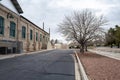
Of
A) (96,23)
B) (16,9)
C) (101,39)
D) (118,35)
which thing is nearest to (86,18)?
(96,23)

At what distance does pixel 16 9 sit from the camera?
147ft

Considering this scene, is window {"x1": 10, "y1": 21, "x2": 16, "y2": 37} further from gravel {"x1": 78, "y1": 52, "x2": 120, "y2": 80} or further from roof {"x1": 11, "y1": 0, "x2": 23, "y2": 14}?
gravel {"x1": 78, "y1": 52, "x2": 120, "y2": 80}

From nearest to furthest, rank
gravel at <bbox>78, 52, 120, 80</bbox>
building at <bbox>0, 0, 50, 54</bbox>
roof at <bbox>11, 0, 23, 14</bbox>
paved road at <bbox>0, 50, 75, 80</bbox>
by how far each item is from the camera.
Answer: gravel at <bbox>78, 52, 120, 80</bbox> < paved road at <bbox>0, 50, 75, 80</bbox> < building at <bbox>0, 0, 50, 54</bbox> < roof at <bbox>11, 0, 23, 14</bbox>

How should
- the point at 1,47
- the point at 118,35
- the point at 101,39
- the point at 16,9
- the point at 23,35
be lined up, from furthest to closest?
the point at 118,35
the point at 23,35
the point at 16,9
the point at 101,39
the point at 1,47

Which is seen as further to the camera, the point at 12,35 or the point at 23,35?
the point at 23,35

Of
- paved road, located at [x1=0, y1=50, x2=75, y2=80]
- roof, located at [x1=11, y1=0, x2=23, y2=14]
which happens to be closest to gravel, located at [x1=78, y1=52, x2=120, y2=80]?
paved road, located at [x1=0, y1=50, x2=75, y2=80]

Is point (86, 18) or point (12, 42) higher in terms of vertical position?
point (86, 18)

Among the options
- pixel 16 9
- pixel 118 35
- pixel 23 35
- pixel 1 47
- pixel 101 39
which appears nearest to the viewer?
pixel 1 47

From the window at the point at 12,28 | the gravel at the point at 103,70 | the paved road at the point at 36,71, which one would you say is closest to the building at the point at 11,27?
the window at the point at 12,28

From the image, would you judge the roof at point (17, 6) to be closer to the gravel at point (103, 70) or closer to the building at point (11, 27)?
the building at point (11, 27)

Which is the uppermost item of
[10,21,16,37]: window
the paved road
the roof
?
the roof

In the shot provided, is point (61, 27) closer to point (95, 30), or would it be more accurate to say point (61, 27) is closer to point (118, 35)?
point (95, 30)

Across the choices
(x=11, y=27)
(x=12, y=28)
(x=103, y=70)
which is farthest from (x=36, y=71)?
(x=12, y=28)

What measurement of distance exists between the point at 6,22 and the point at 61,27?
9.51 m
